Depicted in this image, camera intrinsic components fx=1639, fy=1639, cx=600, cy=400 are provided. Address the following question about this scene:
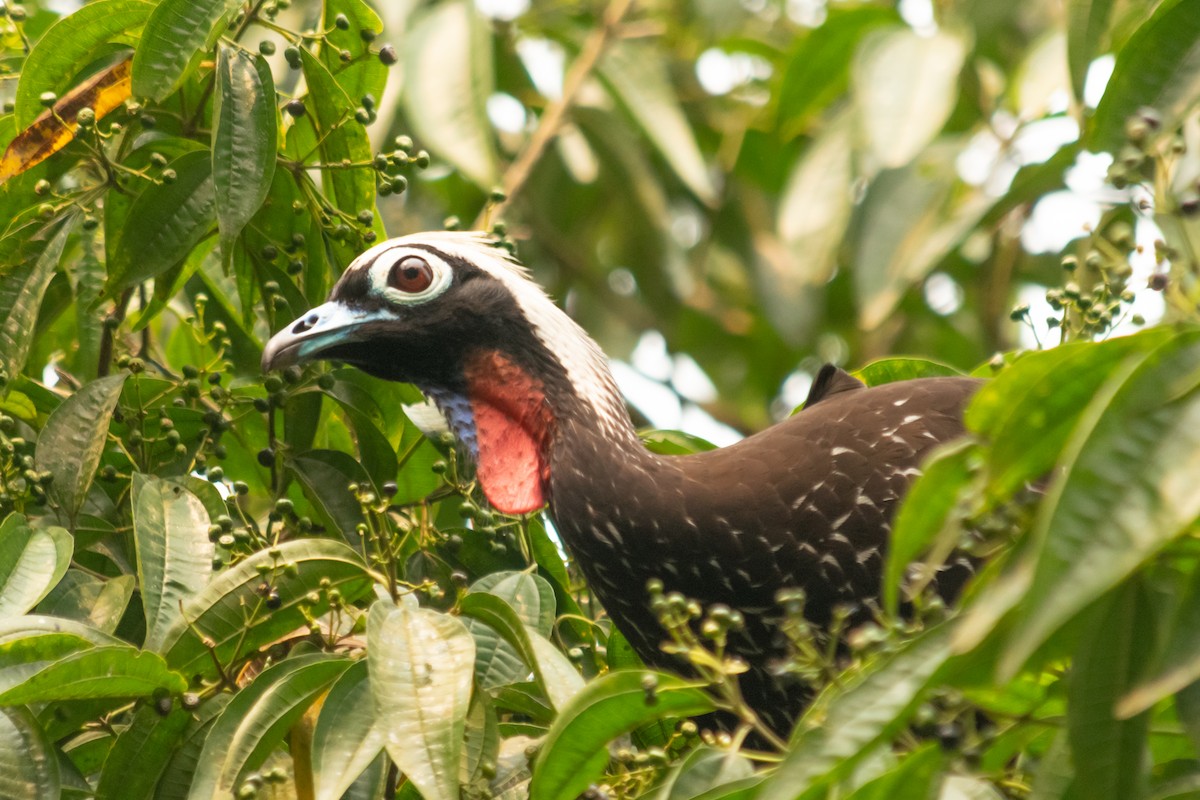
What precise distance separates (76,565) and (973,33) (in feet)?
9.68

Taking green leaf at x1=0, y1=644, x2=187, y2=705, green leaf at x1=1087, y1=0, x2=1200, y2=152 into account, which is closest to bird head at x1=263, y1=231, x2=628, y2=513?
green leaf at x1=0, y1=644, x2=187, y2=705

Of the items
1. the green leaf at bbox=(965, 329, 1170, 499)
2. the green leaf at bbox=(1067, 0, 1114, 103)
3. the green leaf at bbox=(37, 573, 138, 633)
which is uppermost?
the green leaf at bbox=(1067, 0, 1114, 103)

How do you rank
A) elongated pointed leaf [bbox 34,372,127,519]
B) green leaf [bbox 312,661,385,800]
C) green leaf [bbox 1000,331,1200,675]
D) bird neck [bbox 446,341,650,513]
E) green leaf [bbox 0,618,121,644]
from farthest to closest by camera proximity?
bird neck [bbox 446,341,650,513]
elongated pointed leaf [bbox 34,372,127,519]
green leaf [bbox 0,618,121,644]
green leaf [bbox 312,661,385,800]
green leaf [bbox 1000,331,1200,675]

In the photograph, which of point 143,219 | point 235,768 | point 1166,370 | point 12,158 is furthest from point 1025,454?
point 12,158

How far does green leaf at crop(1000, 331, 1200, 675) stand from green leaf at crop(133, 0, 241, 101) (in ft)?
5.50

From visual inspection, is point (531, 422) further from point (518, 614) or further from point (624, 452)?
point (518, 614)

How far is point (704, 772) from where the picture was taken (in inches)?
69.7

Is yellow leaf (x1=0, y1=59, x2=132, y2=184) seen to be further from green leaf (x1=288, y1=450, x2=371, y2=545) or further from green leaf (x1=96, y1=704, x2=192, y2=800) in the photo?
green leaf (x1=96, y1=704, x2=192, y2=800)

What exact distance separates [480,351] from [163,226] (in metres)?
0.73

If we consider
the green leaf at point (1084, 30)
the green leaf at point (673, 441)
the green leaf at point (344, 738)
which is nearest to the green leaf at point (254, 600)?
the green leaf at point (344, 738)

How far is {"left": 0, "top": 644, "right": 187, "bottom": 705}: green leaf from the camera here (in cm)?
204

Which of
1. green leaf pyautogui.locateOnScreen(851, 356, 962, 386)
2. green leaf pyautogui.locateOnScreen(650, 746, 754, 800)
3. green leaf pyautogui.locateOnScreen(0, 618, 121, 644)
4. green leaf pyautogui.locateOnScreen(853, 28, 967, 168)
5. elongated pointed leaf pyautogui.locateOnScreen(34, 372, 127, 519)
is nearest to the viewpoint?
green leaf pyautogui.locateOnScreen(650, 746, 754, 800)

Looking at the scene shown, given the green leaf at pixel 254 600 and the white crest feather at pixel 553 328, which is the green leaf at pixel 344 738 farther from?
the white crest feather at pixel 553 328

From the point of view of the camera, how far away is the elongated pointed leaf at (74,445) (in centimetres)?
265
